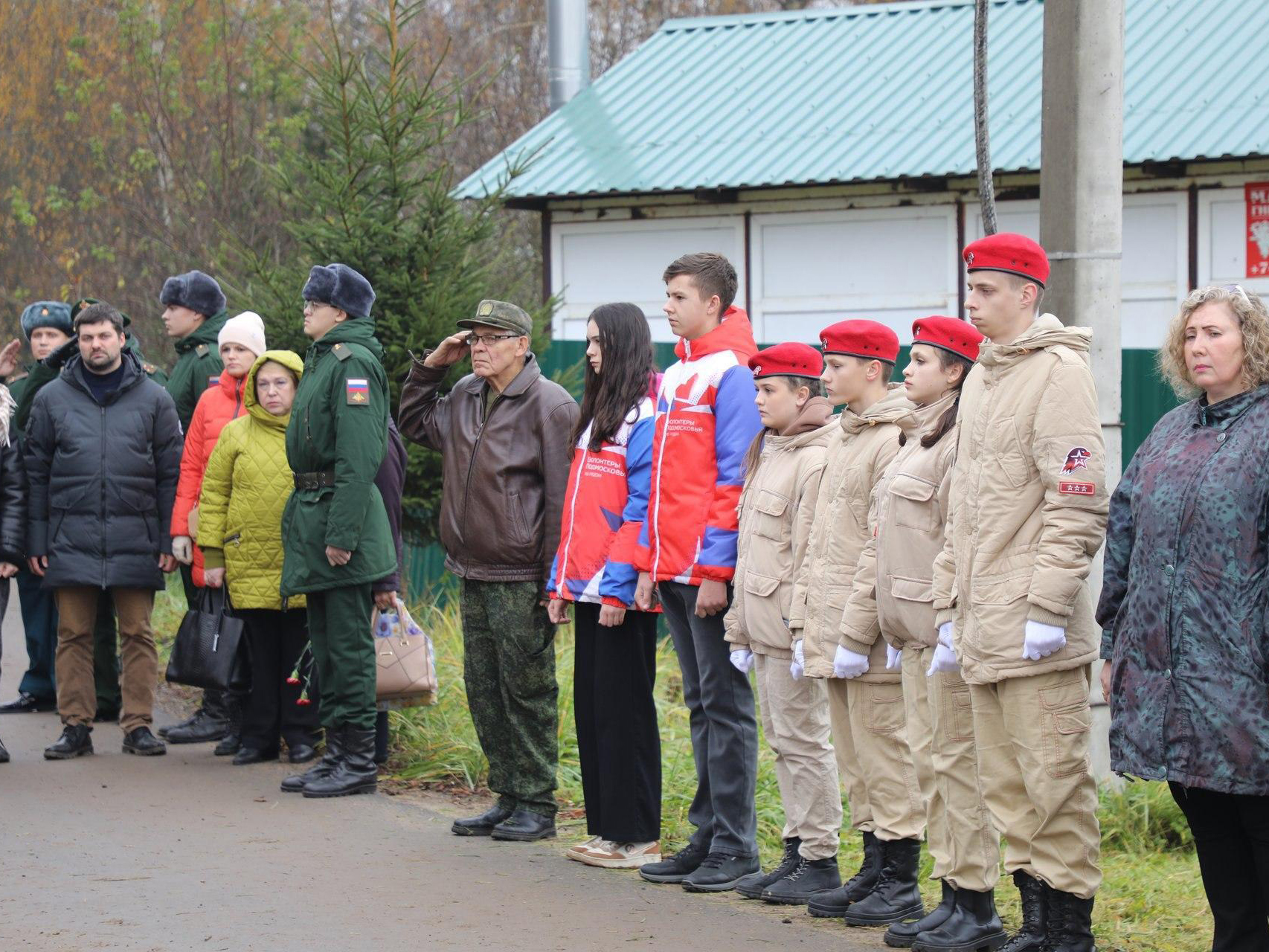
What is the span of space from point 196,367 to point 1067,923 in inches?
254

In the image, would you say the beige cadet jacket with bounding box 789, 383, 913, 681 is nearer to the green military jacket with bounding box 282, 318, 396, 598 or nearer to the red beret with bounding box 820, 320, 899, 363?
the red beret with bounding box 820, 320, 899, 363

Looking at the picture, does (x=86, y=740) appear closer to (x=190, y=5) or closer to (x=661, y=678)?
(x=661, y=678)

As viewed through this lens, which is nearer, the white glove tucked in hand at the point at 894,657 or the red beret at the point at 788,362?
the white glove tucked in hand at the point at 894,657

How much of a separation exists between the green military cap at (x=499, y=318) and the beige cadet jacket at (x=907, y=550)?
2.15m

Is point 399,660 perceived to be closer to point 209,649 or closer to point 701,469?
point 209,649

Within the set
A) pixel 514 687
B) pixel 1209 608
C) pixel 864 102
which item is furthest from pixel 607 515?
pixel 864 102

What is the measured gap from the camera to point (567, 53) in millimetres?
20750

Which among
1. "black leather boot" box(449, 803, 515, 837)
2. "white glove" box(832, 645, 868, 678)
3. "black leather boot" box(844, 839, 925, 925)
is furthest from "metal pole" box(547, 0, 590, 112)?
"black leather boot" box(844, 839, 925, 925)

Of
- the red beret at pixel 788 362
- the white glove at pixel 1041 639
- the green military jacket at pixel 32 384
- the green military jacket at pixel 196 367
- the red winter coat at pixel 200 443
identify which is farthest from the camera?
the green military jacket at pixel 32 384

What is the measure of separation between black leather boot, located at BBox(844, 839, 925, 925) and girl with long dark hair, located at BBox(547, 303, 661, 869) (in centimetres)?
117

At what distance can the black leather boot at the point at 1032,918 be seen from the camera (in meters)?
5.10

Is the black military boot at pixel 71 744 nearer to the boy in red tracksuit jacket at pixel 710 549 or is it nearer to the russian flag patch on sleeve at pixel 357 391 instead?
the russian flag patch on sleeve at pixel 357 391

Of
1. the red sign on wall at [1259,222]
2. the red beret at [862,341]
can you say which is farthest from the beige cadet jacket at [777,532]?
the red sign on wall at [1259,222]

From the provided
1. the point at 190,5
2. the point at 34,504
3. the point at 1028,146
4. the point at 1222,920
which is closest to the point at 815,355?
the point at 1222,920
